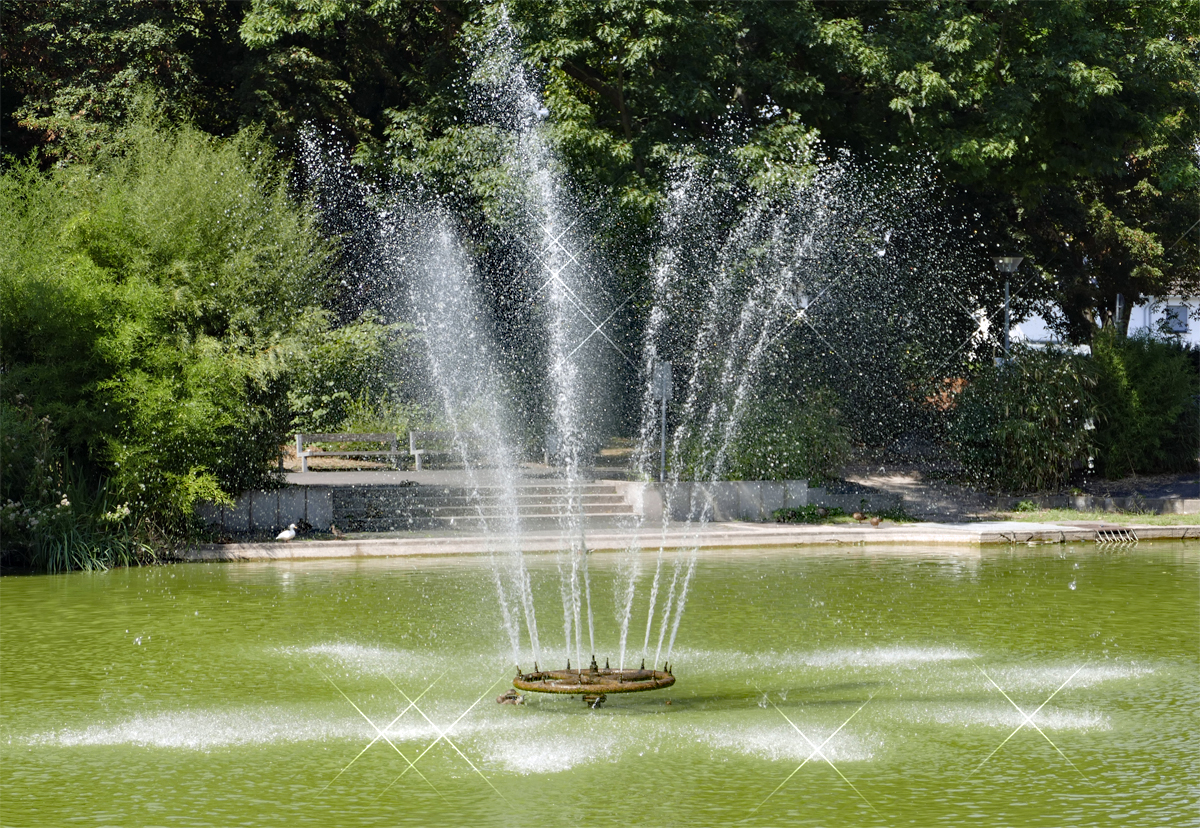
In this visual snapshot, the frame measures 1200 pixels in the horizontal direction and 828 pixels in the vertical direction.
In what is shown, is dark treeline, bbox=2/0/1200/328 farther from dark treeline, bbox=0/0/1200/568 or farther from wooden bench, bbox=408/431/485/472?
wooden bench, bbox=408/431/485/472

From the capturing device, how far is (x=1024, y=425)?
25125mm

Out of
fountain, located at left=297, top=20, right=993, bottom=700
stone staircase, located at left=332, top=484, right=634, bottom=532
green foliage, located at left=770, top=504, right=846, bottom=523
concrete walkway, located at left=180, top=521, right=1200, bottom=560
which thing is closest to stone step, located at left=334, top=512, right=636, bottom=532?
stone staircase, located at left=332, top=484, right=634, bottom=532

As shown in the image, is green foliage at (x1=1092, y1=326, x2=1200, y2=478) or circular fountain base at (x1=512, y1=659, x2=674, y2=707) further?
green foliage at (x1=1092, y1=326, x2=1200, y2=478)

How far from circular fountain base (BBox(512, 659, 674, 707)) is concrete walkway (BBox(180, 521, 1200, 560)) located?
855 centimetres

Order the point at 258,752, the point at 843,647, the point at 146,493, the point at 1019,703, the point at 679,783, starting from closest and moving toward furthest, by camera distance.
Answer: the point at 679,783 < the point at 258,752 < the point at 1019,703 < the point at 843,647 < the point at 146,493

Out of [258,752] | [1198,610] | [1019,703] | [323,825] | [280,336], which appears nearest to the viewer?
[323,825]

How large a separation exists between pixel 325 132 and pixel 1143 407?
18119 mm

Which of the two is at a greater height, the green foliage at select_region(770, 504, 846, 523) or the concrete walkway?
the green foliage at select_region(770, 504, 846, 523)

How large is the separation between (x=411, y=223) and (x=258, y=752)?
2096 centimetres

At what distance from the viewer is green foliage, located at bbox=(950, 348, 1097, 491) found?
25312 millimetres

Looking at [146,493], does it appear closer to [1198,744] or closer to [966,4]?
[1198,744]

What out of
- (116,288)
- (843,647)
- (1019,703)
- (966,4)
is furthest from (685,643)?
(966,4)

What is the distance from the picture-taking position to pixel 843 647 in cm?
1233

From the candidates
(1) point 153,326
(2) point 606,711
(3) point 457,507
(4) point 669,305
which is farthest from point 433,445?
(2) point 606,711
